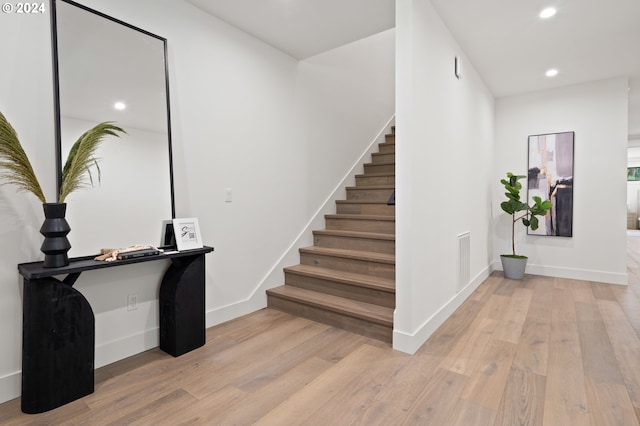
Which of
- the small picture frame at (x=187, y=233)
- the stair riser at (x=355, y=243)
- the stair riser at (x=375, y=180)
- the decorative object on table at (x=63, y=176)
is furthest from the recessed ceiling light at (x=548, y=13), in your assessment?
the decorative object on table at (x=63, y=176)

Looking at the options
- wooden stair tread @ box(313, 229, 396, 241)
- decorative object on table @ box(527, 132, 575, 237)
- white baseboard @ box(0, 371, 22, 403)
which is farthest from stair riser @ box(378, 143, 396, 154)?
white baseboard @ box(0, 371, 22, 403)

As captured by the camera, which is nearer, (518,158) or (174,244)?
(174,244)

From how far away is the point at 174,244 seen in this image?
92.4 inches

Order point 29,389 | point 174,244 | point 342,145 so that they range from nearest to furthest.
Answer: point 29,389 → point 174,244 → point 342,145

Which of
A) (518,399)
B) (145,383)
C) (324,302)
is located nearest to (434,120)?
(324,302)

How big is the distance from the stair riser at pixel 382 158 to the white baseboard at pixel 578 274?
7.21ft

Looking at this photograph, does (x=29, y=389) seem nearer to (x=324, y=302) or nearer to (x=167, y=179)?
(x=167, y=179)

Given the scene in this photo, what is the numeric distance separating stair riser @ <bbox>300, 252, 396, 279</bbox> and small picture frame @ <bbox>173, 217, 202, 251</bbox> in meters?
1.35

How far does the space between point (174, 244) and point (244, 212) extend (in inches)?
30.3

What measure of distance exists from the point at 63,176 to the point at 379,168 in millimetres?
3529

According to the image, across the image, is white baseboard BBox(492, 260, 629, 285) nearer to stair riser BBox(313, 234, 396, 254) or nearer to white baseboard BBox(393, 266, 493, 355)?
white baseboard BBox(393, 266, 493, 355)

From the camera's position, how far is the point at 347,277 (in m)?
2.98

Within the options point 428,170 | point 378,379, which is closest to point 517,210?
point 428,170

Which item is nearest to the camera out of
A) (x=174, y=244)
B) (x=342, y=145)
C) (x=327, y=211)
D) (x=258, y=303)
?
(x=174, y=244)
